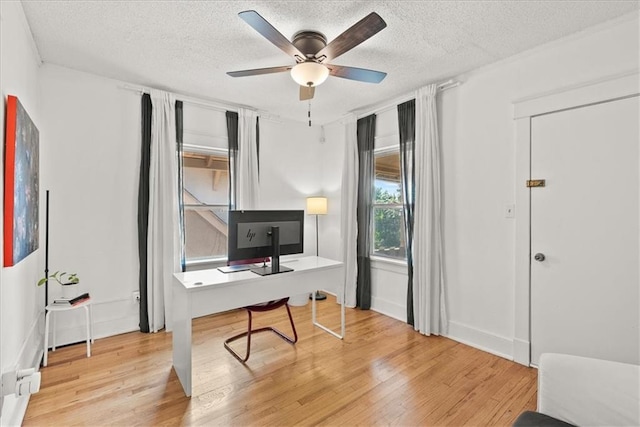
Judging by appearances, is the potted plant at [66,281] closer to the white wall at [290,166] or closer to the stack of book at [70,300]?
the stack of book at [70,300]

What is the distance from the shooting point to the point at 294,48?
7.14ft

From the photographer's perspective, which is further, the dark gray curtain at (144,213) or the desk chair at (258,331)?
the dark gray curtain at (144,213)

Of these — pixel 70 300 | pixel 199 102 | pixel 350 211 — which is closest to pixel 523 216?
pixel 350 211

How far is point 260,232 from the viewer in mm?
2631

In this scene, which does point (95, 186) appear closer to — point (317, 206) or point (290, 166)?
point (290, 166)

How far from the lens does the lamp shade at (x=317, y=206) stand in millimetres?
4508

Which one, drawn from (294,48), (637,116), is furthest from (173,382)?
(637,116)

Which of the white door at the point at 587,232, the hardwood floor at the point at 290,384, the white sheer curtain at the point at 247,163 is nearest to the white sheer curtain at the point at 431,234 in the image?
the hardwood floor at the point at 290,384

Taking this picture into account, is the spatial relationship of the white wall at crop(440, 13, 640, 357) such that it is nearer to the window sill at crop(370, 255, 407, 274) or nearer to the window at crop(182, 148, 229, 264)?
the window sill at crop(370, 255, 407, 274)

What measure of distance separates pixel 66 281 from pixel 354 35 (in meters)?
3.30

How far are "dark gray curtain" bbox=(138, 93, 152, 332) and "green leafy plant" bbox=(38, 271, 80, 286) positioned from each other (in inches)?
22.4

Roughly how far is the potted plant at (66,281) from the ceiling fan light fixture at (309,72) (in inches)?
105

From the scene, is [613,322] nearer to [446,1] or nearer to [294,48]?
[446,1]

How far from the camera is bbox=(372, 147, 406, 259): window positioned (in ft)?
12.7
